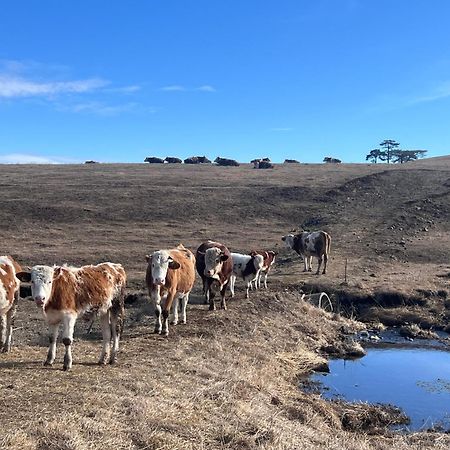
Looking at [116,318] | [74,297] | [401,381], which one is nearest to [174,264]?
[116,318]

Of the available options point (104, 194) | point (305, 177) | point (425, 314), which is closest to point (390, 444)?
point (425, 314)

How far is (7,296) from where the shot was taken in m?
11.9

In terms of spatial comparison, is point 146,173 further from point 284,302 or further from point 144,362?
point 144,362

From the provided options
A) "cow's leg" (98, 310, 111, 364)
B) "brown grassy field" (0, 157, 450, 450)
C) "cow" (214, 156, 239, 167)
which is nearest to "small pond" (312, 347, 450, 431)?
"brown grassy field" (0, 157, 450, 450)

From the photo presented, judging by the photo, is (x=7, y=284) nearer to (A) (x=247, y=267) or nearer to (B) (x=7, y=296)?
(B) (x=7, y=296)

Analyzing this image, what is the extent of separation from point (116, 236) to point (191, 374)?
80.9 feet

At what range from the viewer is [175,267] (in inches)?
574

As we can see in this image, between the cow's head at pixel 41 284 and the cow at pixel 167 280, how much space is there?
12.3 ft

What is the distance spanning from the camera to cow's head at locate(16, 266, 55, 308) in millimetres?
10328

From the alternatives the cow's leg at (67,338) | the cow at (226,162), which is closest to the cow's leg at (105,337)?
A: the cow's leg at (67,338)

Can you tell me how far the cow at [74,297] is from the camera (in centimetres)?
1061

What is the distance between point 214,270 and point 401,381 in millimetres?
6253

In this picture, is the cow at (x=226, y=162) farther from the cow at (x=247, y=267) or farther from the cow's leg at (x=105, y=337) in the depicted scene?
the cow's leg at (x=105, y=337)

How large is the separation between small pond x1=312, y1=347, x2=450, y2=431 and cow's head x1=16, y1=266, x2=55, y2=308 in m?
7.10
